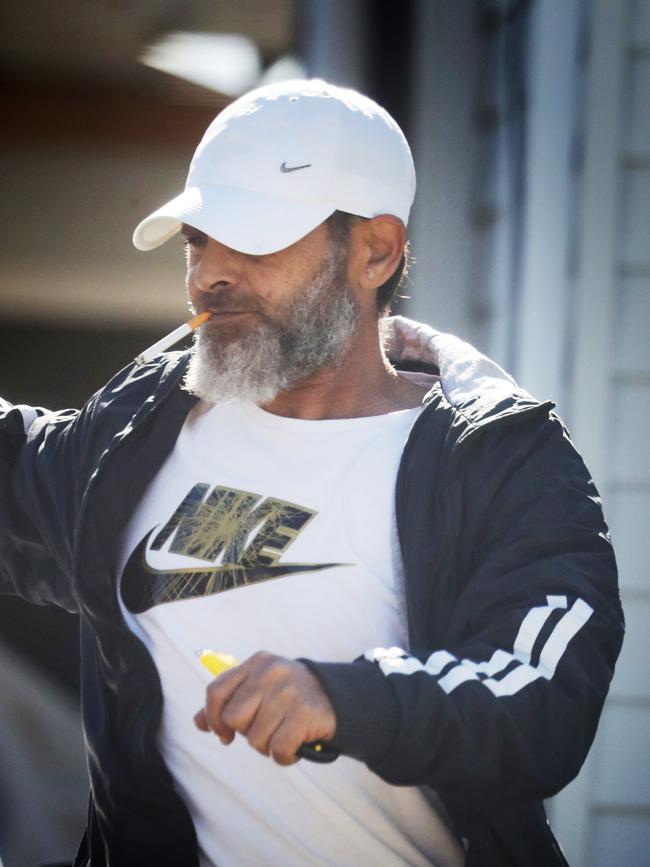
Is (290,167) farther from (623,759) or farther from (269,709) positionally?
(623,759)

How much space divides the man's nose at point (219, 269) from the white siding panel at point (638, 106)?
1.31 metres

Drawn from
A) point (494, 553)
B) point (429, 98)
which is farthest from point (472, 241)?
point (494, 553)

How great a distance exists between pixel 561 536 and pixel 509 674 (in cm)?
24

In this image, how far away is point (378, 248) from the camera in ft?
7.73

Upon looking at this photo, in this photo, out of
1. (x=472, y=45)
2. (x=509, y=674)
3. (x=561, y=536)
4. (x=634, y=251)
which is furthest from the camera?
(x=472, y=45)

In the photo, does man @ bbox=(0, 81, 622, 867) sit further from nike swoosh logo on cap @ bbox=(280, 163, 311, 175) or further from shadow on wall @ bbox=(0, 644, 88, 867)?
shadow on wall @ bbox=(0, 644, 88, 867)

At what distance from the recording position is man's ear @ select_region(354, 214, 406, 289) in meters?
2.32

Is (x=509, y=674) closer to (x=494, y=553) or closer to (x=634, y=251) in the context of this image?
(x=494, y=553)

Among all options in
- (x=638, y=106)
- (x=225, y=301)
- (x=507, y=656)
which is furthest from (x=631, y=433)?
(x=507, y=656)

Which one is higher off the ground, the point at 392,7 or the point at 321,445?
the point at 392,7

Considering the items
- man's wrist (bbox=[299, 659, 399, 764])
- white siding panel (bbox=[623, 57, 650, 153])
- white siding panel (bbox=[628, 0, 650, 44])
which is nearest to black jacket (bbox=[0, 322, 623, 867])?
man's wrist (bbox=[299, 659, 399, 764])

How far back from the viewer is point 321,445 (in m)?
2.19

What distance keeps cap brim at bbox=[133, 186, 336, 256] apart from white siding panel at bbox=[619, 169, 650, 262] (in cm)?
113

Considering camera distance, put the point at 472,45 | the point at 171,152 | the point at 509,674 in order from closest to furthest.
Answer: the point at 509,674
the point at 472,45
the point at 171,152
